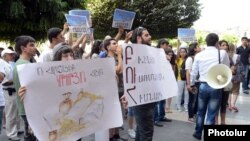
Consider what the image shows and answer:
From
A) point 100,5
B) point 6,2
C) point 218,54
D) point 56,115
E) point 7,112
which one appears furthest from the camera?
point 100,5

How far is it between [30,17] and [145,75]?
9.46 meters

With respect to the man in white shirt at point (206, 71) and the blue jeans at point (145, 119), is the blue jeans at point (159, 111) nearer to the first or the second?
the man in white shirt at point (206, 71)

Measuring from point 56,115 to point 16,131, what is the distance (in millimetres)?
3483

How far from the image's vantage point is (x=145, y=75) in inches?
177

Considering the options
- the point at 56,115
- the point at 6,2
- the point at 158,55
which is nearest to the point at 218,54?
the point at 158,55

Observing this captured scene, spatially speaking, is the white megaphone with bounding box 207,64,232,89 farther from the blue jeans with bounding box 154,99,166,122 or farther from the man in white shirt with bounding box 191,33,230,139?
the blue jeans with bounding box 154,99,166,122

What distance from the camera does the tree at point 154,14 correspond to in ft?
93.8

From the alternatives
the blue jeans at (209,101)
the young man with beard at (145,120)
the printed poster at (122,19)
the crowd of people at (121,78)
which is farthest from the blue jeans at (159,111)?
the young man with beard at (145,120)

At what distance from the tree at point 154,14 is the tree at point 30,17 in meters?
14.6

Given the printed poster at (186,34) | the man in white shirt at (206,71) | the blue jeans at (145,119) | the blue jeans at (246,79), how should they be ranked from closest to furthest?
the blue jeans at (145,119)
the man in white shirt at (206,71)
the printed poster at (186,34)
the blue jeans at (246,79)

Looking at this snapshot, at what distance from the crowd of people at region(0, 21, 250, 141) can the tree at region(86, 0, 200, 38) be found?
1953 cm

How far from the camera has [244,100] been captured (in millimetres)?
11461

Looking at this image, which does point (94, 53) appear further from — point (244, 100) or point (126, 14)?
point (244, 100)

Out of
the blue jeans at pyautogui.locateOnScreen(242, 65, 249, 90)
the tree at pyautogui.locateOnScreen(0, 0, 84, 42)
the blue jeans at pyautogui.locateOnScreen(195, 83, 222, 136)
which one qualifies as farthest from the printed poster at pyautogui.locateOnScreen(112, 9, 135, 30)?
the blue jeans at pyautogui.locateOnScreen(242, 65, 249, 90)
